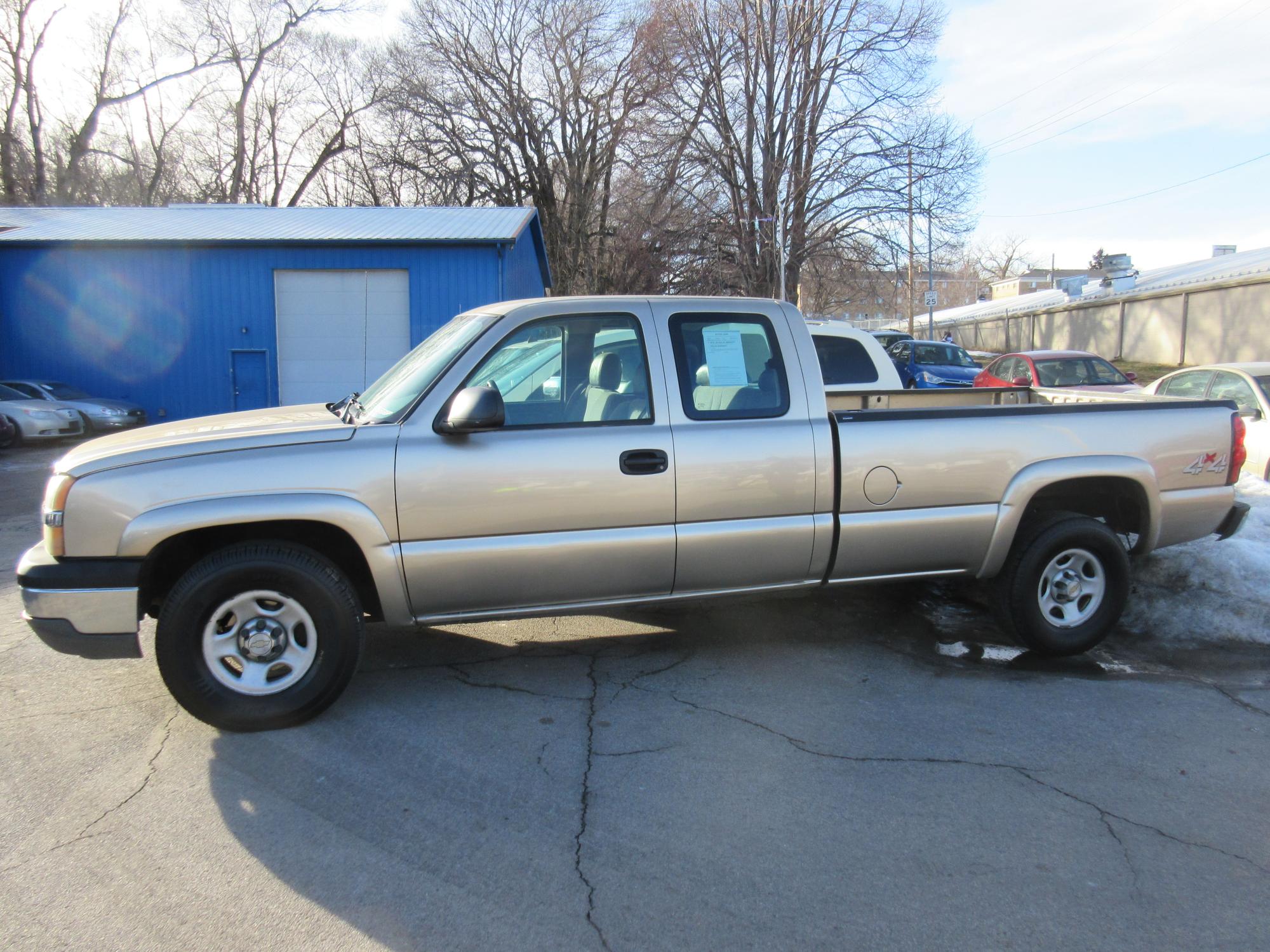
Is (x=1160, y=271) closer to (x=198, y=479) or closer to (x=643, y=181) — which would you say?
(x=643, y=181)

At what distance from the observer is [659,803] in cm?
343

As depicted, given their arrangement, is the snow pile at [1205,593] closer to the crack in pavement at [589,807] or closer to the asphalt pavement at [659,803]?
the asphalt pavement at [659,803]

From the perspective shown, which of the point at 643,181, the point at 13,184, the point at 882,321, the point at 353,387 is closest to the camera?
the point at 353,387

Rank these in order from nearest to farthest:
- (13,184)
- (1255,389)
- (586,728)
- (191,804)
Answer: (191,804)
(586,728)
(1255,389)
(13,184)

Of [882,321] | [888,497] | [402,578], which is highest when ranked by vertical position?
[882,321]

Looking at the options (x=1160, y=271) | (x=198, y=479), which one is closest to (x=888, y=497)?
(x=198, y=479)

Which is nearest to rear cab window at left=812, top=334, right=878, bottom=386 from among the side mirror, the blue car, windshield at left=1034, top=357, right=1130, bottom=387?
the side mirror

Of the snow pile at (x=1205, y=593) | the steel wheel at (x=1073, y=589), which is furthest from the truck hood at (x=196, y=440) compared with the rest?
the snow pile at (x=1205, y=593)

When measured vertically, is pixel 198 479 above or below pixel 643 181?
below

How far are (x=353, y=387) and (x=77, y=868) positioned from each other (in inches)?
679

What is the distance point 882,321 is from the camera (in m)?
64.9

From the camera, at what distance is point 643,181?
1329 inches

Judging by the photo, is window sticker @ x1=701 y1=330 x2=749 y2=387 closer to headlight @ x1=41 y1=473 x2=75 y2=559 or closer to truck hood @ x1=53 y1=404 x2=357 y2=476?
truck hood @ x1=53 y1=404 x2=357 y2=476

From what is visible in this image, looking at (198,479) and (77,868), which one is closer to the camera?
(77,868)
